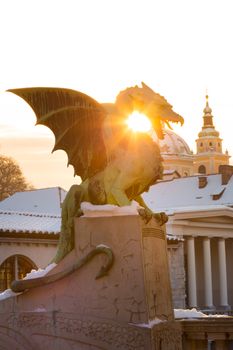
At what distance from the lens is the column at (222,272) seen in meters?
58.2

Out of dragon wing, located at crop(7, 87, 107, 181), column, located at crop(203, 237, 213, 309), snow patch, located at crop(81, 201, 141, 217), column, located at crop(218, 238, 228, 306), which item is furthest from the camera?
column, located at crop(218, 238, 228, 306)

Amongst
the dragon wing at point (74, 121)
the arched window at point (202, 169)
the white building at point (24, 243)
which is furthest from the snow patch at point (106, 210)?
the arched window at point (202, 169)

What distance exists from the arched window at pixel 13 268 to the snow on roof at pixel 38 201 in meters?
17.7

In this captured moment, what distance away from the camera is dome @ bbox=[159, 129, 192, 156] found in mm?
129250

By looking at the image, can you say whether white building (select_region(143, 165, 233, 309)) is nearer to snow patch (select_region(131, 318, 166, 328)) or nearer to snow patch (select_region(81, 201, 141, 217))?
snow patch (select_region(81, 201, 141, 217))

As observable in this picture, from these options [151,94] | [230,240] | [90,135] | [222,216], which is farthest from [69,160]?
[230,240]

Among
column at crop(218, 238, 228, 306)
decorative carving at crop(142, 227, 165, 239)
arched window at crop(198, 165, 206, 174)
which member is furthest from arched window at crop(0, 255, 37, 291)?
arched window at crop(198, 165, 206, 174)

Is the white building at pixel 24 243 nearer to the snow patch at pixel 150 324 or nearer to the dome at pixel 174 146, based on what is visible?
the snow patch at pixel 150 324

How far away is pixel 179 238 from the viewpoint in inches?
1969

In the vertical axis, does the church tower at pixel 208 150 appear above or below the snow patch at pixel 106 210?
above

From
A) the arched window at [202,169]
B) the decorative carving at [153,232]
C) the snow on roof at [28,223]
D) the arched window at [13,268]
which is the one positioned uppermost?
the arched window at [202,169]

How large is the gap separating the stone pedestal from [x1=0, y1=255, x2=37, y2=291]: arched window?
73.5 feet

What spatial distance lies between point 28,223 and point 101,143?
82.6ft

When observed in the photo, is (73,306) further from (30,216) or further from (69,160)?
(30,216)
